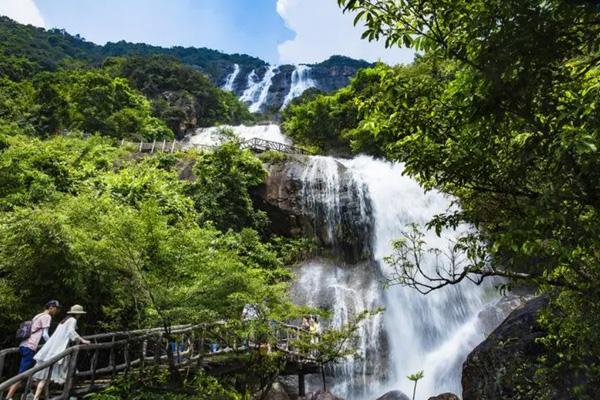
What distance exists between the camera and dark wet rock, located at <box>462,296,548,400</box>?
8742 mm

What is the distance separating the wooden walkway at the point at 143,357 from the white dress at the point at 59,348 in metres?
0.04

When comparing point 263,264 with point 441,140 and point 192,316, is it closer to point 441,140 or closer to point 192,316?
point 192,316

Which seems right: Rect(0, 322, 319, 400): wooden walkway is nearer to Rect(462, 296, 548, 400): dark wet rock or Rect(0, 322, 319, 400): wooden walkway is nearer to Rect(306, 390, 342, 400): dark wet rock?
Rect(306, 390, 342, 400): dark wet rock

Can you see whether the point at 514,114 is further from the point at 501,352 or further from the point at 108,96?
the point at 108,96

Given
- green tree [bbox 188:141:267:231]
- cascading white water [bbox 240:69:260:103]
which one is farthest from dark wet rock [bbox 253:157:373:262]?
cascading white water [bbox 240:69:260:103]

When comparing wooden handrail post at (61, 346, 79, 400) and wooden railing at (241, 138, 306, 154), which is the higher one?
wooden railing at (241, 138, 306, 154)

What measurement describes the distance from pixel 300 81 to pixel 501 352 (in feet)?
229

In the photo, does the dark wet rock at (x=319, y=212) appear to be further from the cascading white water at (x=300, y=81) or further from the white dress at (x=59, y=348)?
the cascading white water at (x=300, y=81)

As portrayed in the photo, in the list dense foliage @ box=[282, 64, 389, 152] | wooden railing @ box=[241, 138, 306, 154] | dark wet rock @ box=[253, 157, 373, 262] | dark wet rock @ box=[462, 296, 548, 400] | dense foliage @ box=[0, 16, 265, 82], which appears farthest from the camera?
dense foliage @ box=[0, 16, 265, 82]

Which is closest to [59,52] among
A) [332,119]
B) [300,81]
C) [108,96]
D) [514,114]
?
[300,81]

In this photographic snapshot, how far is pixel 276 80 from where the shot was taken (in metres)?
72.7

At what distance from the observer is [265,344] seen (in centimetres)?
953

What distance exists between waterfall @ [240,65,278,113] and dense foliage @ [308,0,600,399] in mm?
63537

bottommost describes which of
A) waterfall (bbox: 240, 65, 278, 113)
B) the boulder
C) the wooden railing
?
the boulder
